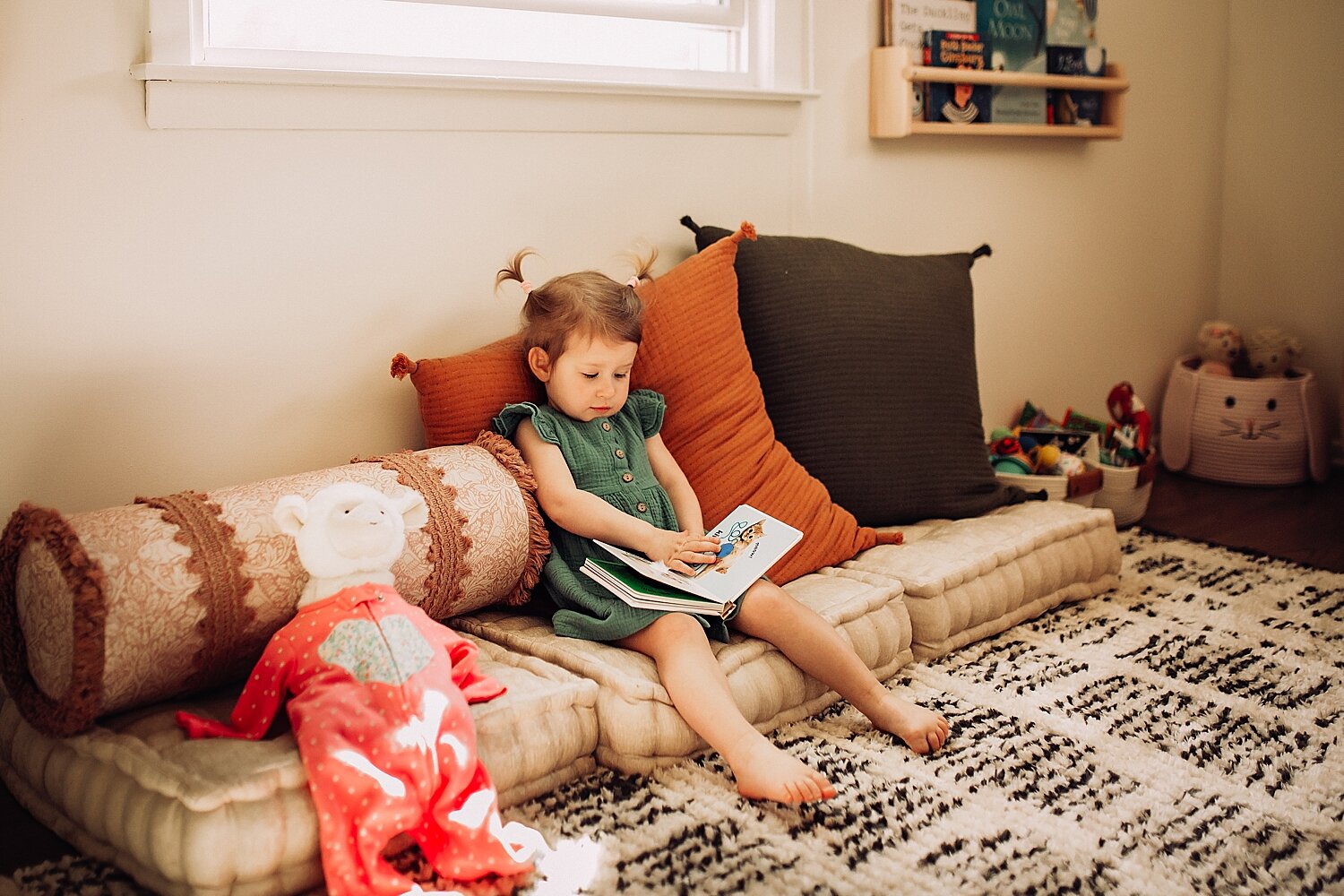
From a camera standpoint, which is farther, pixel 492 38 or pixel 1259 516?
pixel 1259 516

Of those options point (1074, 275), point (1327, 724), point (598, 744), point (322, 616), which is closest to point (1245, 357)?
point (1074, 275)

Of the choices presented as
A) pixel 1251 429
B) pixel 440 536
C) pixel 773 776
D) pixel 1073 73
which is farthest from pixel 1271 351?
pixel 440 536

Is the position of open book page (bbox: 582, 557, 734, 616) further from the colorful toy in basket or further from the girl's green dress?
the colorful toy in basket

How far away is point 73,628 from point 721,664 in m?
0.87

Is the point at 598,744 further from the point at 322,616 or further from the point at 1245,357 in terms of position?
the point at 1245,357

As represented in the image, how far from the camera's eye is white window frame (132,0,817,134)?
72.6 inches

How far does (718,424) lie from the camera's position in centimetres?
222

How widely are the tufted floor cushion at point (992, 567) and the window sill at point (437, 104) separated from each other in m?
0.98

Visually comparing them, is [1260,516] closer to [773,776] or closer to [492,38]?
[773,776]

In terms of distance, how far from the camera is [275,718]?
1.55 metres

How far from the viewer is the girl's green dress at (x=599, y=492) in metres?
1.83

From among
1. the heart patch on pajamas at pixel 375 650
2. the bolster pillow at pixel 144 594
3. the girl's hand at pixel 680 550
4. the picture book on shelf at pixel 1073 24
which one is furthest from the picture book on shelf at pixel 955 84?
the heart patch on pajamas at pixel 375 650

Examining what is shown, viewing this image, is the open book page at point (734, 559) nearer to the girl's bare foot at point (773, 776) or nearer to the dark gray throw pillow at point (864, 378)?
the girl's bare foot at point (773, 776)

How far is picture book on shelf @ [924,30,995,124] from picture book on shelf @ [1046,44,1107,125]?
287mm
